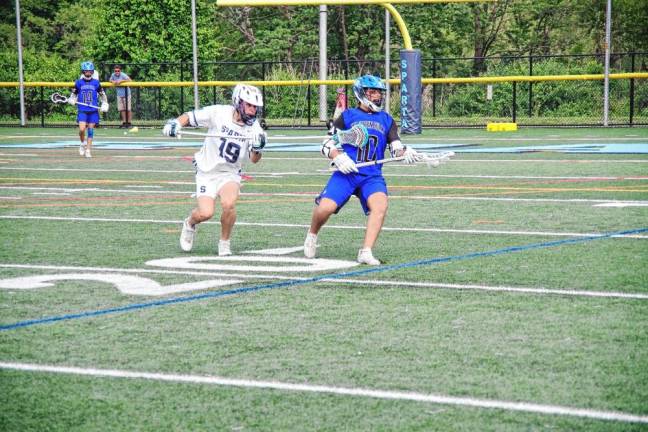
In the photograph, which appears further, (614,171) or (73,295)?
(614,171)

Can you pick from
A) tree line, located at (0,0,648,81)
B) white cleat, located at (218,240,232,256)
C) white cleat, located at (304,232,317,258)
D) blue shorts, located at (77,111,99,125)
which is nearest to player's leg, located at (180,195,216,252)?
white cleat, located at (218,240,232,256)

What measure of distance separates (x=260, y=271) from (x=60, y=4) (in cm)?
5693

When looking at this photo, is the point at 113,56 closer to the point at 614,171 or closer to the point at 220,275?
the point at 614,171

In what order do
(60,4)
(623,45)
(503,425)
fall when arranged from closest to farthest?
1. (503,425)
2. (623,45)
3. (60,4)

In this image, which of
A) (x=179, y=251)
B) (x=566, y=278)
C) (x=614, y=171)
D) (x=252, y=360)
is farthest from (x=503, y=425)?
(x=614, y=171)

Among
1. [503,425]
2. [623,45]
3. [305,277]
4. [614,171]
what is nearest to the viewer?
[503,425]

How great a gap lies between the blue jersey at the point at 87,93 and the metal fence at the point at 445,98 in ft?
39.7

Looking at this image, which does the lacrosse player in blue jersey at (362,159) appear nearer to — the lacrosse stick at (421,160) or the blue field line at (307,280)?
the lacrosse stick at (421,160)

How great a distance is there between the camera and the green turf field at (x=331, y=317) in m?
5.36

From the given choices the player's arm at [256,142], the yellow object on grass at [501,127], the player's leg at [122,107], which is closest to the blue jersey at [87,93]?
the yellow object on grass at [501,127]

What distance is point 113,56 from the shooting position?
161 feet

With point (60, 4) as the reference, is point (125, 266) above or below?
below

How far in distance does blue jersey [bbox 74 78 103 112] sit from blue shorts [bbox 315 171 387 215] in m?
15.7

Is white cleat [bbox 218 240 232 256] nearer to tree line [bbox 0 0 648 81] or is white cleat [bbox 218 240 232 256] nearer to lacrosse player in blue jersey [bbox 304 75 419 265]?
lacrosse player in blue jersey [bbox 304 75 419 265]
